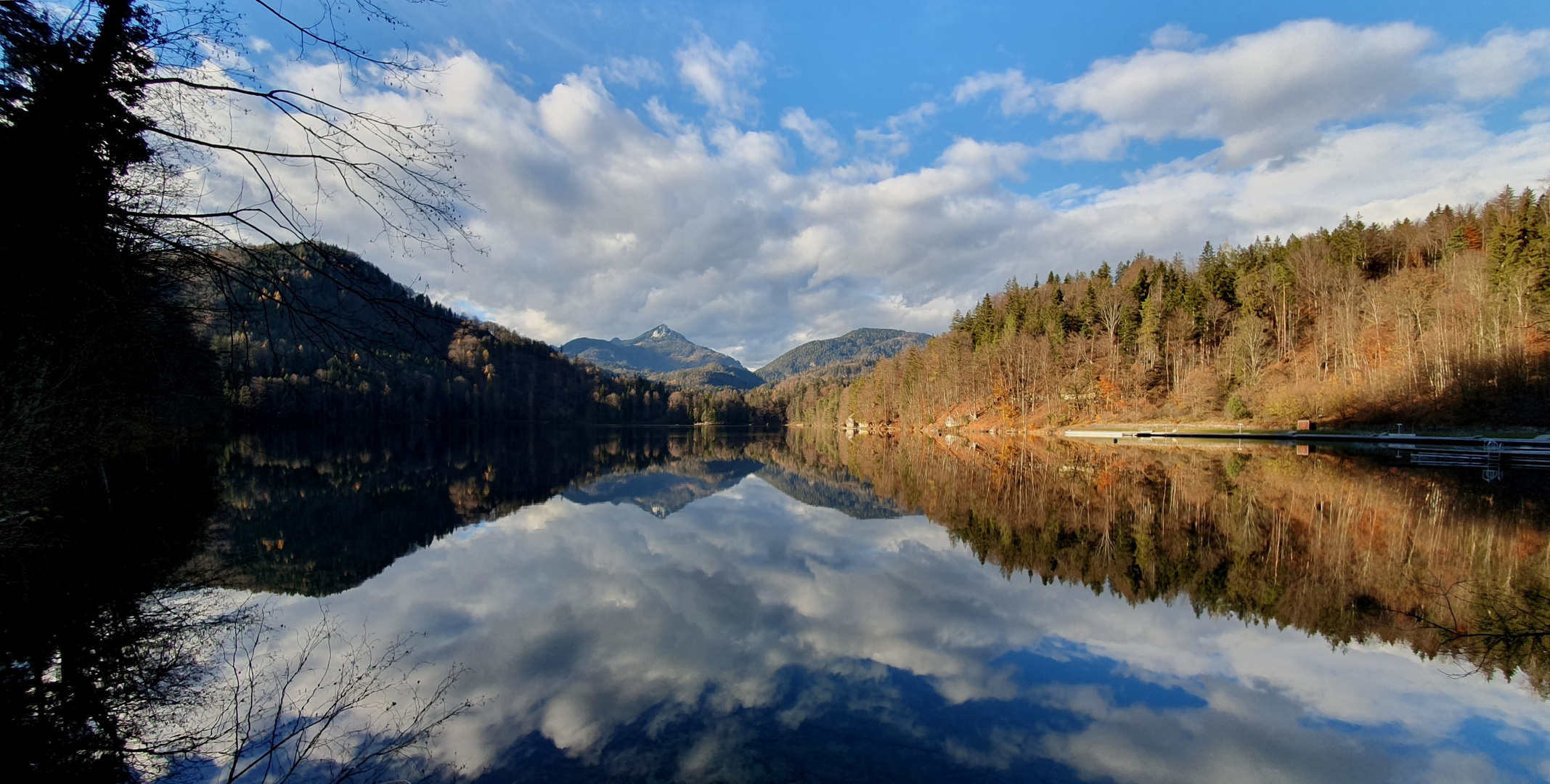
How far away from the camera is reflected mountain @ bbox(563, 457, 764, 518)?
2103cm

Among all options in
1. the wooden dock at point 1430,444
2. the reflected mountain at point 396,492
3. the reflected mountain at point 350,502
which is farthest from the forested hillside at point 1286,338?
the reflected mountain at point 350,502

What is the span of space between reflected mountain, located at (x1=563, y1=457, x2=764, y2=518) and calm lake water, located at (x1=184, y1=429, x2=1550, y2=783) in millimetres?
2805

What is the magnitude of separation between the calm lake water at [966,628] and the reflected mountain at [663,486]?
9.20 ft

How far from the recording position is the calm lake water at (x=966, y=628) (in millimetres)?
4887

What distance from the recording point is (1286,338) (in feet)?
181

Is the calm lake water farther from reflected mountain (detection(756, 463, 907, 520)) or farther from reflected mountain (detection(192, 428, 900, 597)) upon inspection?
reflected mountain (detection(756, 463, 907, 520))

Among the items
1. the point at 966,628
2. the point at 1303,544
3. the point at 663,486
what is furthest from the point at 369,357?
the point at 663,486

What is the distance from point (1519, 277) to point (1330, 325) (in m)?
12.3

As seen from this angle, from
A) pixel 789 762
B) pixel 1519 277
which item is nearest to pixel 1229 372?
pixel 1519 277

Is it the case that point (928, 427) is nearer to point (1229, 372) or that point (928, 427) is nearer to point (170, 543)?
point (1229, 372)

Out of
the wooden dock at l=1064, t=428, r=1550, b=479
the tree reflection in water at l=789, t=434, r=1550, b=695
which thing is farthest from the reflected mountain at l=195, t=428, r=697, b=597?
the wooden dock at l=1064, t=428, r=1550, b=479

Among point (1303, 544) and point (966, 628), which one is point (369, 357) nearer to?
point (966, 628)

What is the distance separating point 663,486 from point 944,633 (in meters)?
20.0

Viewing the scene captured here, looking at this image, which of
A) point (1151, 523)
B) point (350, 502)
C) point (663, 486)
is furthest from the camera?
point (663, 486)
